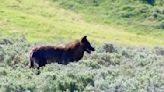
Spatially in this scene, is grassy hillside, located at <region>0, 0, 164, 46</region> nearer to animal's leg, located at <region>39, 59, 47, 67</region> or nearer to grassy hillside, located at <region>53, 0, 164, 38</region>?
grassy hillside, located at <region>53, 0, 164, 38</region>

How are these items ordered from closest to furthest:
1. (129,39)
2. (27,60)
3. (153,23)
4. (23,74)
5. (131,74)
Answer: (23,74) → (131,74) → (27,60) → (129,39) → (153,23)

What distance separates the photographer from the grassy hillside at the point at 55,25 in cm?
7206

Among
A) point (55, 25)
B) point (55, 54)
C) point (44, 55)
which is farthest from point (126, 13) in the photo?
point (44, 55)

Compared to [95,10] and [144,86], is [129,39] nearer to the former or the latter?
[95,10]

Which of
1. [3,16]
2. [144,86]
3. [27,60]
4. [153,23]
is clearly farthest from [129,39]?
[144,86]

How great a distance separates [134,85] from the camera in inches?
519

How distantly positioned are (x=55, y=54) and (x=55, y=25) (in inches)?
Result: 2333

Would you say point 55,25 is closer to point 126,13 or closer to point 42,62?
point 126,13

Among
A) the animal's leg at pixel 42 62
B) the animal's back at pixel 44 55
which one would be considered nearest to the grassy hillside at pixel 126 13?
the animal's back at pixel 44 55

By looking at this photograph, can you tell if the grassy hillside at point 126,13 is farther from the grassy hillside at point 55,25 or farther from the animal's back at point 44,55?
the animal's back at point 44,55

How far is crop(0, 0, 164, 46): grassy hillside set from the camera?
2837 inches

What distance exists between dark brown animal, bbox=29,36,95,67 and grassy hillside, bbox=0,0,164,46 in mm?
46768

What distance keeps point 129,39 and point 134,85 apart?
209 ft

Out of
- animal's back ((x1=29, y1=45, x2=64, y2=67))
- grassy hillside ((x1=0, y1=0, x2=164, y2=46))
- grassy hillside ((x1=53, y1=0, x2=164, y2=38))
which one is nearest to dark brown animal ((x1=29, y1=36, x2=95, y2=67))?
animal's back ((x1=29, y1=45, x2=64, y2=67))
